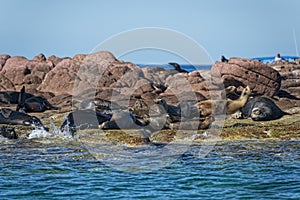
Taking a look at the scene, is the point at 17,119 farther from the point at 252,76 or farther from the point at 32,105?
the point at 252,76

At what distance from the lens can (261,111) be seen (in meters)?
19.5

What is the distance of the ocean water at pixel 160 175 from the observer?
9.47 metres

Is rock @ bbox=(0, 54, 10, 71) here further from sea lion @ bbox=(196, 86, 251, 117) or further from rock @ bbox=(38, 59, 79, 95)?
sea lion @ bbox=(196, 86, 251, 117)

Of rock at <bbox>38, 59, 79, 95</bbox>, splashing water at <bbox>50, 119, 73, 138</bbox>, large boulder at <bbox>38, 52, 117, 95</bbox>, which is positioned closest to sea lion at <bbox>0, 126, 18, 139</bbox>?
splashing water at <bbox>50, 119, 73, 138</bbox>

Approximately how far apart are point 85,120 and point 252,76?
13.2 meters

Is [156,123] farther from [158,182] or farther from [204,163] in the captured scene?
[158,182]

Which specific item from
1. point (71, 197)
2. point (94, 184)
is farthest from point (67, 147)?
point (71, 197)

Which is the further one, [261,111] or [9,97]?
[9,97]

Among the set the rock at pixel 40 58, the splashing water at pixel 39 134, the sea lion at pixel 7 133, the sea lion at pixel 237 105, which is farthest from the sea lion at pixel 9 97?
the rock at pixel 40 58

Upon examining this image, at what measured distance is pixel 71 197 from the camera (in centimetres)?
922

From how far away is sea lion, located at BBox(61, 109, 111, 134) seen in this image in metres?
18.3

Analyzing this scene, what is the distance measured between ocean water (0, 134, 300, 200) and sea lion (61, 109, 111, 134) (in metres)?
3.16

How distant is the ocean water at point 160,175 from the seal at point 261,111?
171 inches

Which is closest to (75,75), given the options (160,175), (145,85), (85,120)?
(145,85)
